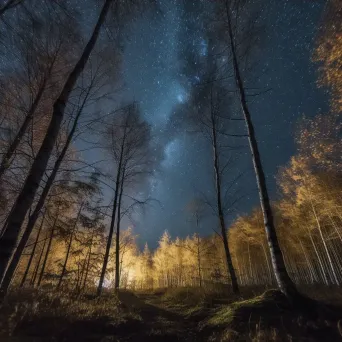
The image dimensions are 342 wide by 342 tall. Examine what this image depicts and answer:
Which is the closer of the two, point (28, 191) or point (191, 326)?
point (28, 191)

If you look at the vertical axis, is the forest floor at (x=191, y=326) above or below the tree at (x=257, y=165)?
below

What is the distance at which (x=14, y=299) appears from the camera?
21.1 ft

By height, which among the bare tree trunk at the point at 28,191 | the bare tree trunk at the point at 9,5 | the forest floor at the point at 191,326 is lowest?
the forest floor at the point at 191,326

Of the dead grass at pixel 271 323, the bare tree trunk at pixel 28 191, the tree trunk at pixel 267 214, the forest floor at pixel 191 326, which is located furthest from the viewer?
the tree trunk at pixel 267 214

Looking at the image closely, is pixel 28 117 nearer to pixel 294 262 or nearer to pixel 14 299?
pixel 14 299

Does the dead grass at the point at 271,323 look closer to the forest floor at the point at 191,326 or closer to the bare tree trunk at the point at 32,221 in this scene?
the forest floor at the point at 191,326

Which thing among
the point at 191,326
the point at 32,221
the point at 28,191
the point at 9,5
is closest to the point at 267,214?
the point at 191,326

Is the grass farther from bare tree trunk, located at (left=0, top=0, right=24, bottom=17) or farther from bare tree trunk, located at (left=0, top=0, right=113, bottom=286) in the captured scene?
bare tree trunk, located at (left=0, top=0, right=24, bottom=17)

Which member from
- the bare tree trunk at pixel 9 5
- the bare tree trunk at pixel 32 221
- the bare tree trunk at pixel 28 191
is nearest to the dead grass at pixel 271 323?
the bare tree trunk at pixel 28 191

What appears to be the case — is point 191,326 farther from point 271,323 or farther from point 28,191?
point 28,191

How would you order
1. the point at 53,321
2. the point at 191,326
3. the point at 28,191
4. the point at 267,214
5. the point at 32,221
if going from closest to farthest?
1. the point at 28,191
2. the point at 53,321
3. the point at 191,326
4. the point at 267,214
5. the point at 32,221

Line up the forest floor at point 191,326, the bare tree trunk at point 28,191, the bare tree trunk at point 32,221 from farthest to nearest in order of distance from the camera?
the bare tree trunk at point 32,221, the forest floor at point 191,326, the bare tree trunk at point 28,191

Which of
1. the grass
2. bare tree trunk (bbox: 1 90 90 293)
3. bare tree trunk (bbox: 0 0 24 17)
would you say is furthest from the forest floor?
bare tree trunk (bbox: 0 0 24 17)

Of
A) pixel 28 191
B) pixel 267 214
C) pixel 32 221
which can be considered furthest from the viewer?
pixel 32 221
